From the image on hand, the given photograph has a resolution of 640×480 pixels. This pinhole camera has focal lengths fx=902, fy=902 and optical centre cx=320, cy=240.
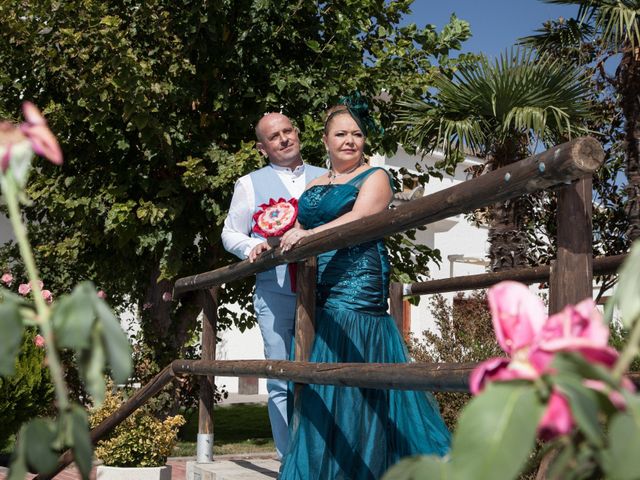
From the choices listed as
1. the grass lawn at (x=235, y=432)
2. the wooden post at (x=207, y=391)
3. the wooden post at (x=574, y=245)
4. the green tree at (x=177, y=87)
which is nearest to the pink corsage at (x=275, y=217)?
the wooden post at (x=207, y=391)

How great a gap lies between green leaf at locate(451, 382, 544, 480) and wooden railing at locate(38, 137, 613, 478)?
153 centimetres

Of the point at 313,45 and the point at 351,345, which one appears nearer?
the point at 351,345

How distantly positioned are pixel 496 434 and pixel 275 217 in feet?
11.4

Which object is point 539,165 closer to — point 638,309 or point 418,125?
point 638,309

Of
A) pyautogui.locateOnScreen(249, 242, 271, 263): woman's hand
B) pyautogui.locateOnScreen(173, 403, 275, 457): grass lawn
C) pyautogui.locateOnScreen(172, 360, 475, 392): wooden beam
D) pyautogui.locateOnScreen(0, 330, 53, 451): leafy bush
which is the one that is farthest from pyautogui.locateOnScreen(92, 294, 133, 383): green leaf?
pyautogui.locateOnScreen(173, 403, 275, 457): grass lawn

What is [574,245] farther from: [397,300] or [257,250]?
[397,300]

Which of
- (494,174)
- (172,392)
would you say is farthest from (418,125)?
(494,174)

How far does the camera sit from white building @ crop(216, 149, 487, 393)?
20.8m

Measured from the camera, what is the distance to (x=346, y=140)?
13.9 feet

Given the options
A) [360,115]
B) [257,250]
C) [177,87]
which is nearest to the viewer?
[257,250]

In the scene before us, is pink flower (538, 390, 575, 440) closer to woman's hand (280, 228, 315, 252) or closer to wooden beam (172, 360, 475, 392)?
wooden beam (172, 360, 475, 392)

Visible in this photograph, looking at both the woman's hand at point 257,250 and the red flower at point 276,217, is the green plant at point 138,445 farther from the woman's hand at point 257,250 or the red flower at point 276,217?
the red flower at point 276,217

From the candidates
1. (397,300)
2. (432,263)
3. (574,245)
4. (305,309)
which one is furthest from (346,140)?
(432,263)

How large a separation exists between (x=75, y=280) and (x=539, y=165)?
33.0 feet
